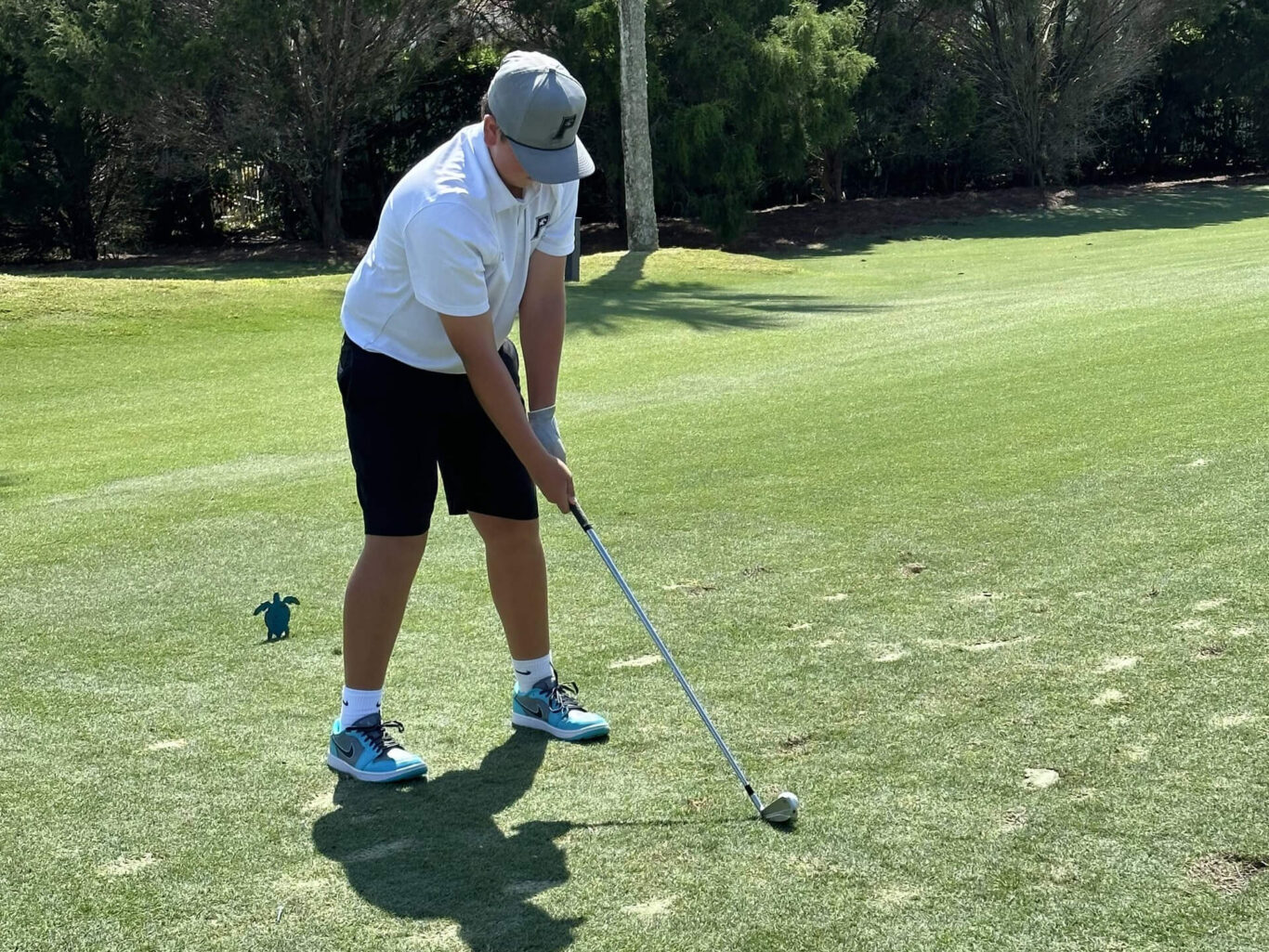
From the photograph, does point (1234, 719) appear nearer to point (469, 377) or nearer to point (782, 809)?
point (782, 809)

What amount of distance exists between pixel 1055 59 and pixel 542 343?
118 ft

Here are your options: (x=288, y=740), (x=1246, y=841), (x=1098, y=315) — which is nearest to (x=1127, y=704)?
Answer: (x=1246, y=841)

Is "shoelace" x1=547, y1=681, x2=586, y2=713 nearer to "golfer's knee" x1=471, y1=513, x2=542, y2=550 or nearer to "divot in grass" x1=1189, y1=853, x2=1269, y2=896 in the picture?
"golfer's knee" x1=471, y1=513, x2=542, y2=550

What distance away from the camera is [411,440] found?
12.8 ft

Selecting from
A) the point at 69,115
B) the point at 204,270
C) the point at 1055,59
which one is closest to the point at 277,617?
the point at 204,270

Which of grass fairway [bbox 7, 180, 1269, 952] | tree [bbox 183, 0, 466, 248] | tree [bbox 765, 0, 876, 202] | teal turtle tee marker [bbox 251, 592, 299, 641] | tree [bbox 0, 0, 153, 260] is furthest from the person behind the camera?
tree [bbox 765, 0, 876, 202]

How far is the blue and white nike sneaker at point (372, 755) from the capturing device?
152 inches

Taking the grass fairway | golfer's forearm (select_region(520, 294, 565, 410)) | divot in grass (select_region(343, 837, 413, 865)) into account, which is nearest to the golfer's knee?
golfer's forearm (select_region(520, 294, 565, 410))

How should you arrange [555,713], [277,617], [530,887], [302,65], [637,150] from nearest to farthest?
[530,887]
[555,713]
[277,617]
[637,150]
[302,65]

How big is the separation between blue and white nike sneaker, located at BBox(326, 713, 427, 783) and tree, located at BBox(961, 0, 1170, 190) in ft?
113

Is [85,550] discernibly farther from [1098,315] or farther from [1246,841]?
[1098,315]

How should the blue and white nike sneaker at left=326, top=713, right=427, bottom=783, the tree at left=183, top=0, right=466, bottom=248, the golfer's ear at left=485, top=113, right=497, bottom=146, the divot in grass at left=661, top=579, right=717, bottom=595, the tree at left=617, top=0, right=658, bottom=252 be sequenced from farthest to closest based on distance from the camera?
1. the tree at left=183, top=0, right=466, bottom=248
2. the tree at left=617, top=0, right=658, bottom=252
3. the divot in grass at left=661, top=579, right=717, bottom=595
4. the blue and white nike sneaker at left=326, top=713, right=427, bottom=783
5. the golfer's ear at left=485, top=113, right=497, bottom=146

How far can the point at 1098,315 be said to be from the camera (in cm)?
1329

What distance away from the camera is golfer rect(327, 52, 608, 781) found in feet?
11.8
